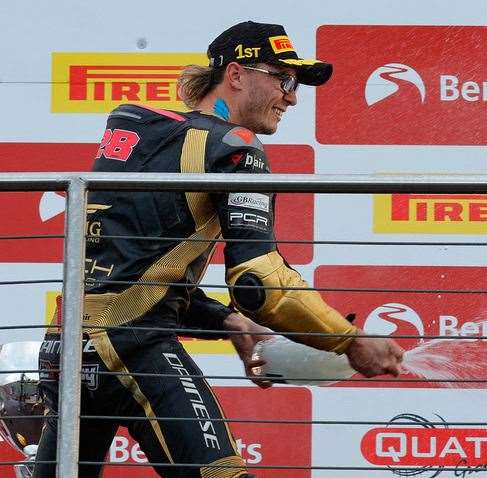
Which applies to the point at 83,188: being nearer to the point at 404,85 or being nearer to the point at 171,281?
the point at 171,281

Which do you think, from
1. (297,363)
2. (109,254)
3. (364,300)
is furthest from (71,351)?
(364,300)

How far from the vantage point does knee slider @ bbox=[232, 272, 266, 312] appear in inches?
99.0

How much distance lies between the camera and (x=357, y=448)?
12.5ft

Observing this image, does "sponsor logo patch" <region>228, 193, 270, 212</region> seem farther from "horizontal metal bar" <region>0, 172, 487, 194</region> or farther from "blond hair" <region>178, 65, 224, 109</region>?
"blond hair" <region>178, 65, 224, 109</region>

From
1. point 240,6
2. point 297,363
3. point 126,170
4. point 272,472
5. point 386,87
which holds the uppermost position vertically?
point 240,6

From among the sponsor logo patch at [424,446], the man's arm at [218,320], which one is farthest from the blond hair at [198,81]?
the sponsor logo patch at [424,446]

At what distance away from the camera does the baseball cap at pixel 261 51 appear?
3.12 metres

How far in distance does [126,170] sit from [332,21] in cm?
134

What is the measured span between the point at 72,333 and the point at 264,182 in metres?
0.41

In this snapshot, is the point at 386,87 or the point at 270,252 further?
the point at 386,87

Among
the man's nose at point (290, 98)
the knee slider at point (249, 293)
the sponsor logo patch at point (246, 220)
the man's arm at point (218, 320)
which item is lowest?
the man's arm at point (218, 320)

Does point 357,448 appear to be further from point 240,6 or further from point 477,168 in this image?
point 240,6

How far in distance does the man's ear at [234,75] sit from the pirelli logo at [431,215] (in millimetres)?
887

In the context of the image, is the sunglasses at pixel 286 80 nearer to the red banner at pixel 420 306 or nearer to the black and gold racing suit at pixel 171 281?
the black and gold racing suit at pixel 171 281
